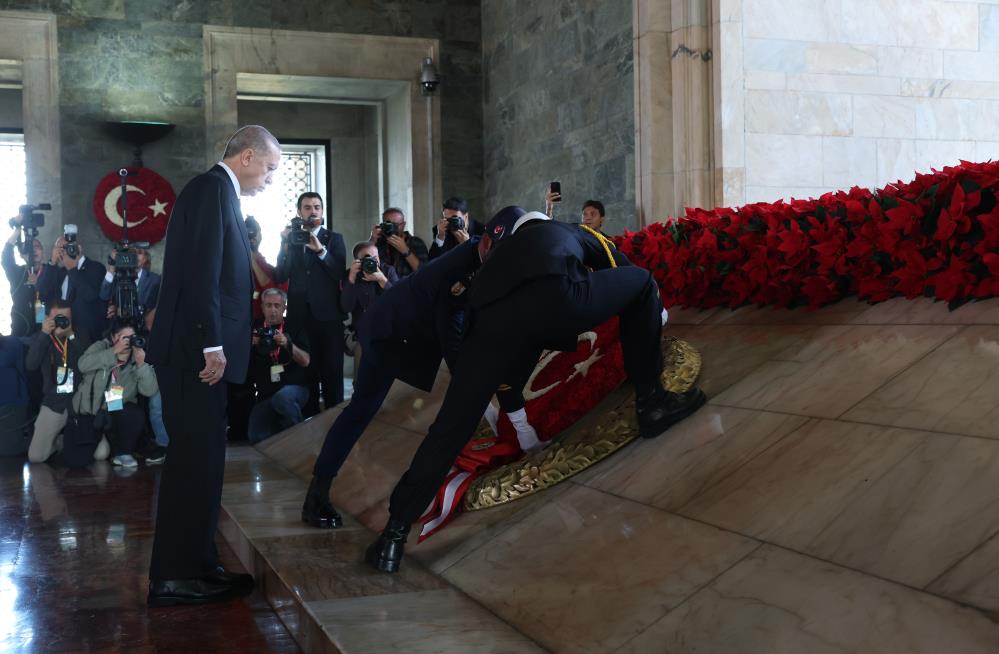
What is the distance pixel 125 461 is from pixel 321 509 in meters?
3.70

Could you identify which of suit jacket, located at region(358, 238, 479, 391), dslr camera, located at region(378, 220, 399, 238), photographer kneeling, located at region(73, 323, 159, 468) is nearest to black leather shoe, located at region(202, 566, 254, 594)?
suit jacket, located at region(358, 238, 479, 391)

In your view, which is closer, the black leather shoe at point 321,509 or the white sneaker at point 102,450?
the black leather shoe at point 321,509

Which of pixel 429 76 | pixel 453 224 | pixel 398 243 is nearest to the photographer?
pixel 453 224

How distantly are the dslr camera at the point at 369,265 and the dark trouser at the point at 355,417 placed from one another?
9.81ft

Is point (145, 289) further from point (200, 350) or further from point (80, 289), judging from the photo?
point (200, 350)

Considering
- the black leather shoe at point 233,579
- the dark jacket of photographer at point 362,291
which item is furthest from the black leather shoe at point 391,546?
the dark jacket of photographer at point 362,291

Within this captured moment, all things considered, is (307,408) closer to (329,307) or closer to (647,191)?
(329,307)

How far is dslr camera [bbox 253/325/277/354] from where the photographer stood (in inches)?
344

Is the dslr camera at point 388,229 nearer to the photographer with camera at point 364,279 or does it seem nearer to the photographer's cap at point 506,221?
Answer: the photographer with camera at point 364,279

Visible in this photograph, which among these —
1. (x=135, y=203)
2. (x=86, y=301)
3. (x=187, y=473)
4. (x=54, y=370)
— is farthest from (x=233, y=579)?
(x=135, y=203)

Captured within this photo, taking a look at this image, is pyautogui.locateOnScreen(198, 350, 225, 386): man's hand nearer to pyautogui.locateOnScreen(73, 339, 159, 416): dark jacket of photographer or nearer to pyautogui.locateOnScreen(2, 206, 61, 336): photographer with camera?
pyautogui.locateOnScreen(73, 339, 159, 416): dark jacket of photographer

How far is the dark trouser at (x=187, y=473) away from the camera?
4152mm

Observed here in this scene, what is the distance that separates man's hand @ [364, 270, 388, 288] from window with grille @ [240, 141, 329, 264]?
33.1 feet

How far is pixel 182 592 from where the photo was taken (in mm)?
4207
